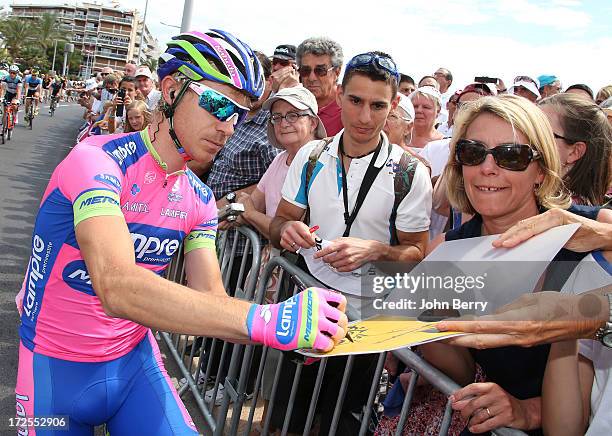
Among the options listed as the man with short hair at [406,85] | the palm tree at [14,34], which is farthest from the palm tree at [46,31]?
the man with short hair at [406,85]

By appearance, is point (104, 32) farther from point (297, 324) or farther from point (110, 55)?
point (297, 324)

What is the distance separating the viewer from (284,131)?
13.7 ft

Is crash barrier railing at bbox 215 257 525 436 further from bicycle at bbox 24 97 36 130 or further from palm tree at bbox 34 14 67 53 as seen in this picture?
palm tree at bbox 34 14 67 53

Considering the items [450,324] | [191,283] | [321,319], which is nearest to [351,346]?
[321,319]

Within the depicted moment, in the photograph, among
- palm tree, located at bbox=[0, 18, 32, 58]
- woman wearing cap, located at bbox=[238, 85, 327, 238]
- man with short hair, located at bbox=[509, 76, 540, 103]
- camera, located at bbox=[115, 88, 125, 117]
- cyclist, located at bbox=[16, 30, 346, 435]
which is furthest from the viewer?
palm tree, located at bbox=[0, 18, 32, 58]

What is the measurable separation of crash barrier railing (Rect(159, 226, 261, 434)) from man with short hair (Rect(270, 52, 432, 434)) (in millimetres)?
564

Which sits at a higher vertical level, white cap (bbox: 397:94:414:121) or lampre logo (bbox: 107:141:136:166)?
white cap (bbox: 397:94:414:121)

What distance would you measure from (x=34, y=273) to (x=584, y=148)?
2.50m

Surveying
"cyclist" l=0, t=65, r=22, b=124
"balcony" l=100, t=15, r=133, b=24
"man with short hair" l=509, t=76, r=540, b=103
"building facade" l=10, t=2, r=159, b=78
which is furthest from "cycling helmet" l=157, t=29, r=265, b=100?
"balcony" l=100, t=15, r=133, b=24

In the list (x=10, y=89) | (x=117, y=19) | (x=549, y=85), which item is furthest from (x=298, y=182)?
(x=117, y=19)

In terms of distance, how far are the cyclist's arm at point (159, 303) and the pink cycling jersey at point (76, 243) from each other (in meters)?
0.40

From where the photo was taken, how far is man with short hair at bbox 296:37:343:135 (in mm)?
4992

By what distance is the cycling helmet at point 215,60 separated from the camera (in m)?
2.27

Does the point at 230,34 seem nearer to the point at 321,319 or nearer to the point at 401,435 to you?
the point at 321,319
